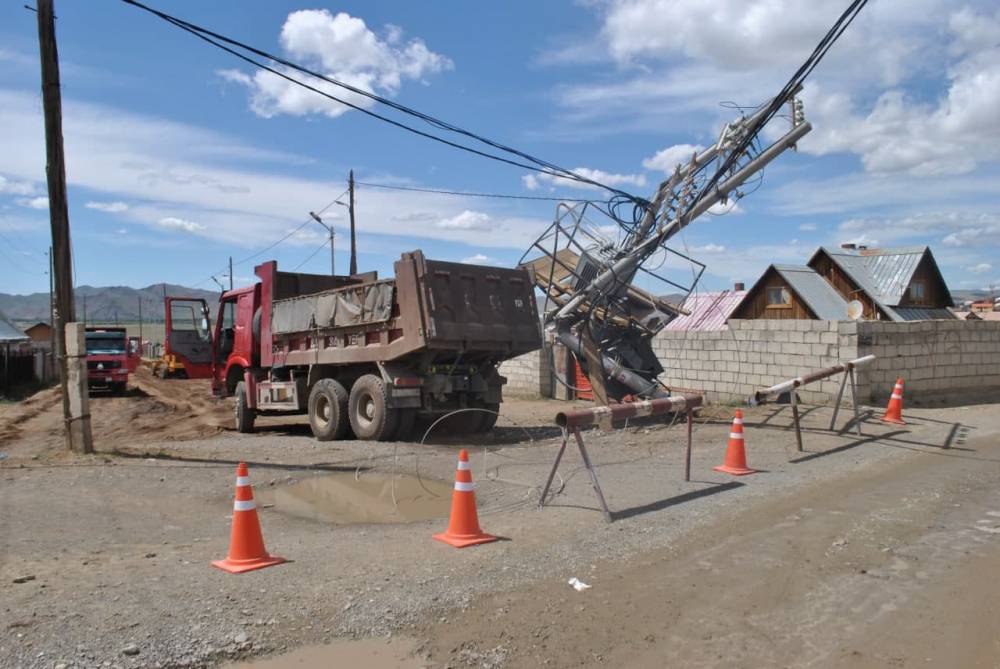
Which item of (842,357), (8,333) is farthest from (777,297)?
(8,333)

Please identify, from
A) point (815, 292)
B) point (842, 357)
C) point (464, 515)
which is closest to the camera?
point (464, 515)

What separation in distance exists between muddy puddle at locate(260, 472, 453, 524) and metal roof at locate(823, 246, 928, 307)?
32.6 m

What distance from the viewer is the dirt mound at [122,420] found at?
14328mm

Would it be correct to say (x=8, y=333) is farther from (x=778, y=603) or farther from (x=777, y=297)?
(x=778, y=603)

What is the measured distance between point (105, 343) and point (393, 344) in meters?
21.5

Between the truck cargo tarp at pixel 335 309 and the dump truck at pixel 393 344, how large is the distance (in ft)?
0.06

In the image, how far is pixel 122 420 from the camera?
18984 mm

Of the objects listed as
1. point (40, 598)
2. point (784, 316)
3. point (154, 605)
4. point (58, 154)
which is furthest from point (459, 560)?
point (784, 316)

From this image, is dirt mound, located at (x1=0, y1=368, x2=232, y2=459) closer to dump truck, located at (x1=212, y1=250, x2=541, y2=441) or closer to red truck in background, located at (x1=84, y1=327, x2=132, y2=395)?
red truck in background, located at (x1=84, y1=327, x2=132, y2=395)

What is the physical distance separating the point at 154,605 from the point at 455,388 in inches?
304

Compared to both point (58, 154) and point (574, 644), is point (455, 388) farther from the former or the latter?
point (574, 644)

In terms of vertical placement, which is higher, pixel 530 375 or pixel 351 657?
pixel 530 375

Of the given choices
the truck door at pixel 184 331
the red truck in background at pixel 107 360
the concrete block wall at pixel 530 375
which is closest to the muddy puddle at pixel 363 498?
the concrete block wall at pixel 530 375

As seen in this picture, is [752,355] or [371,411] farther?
[752,355]
